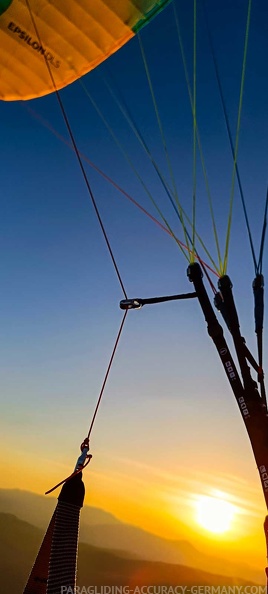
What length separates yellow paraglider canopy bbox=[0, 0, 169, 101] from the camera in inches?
256

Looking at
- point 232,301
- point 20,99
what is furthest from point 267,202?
point 20,99

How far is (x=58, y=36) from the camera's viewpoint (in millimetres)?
6789

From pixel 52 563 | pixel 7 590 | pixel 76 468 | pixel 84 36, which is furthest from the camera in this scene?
pixel 7 590

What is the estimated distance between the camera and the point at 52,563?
10.6 ft

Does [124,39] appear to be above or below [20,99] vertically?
above

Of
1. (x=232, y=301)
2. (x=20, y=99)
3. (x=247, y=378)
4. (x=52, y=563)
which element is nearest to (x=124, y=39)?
(x=20, y=99)

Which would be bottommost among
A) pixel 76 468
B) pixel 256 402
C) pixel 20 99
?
pixel 76 468

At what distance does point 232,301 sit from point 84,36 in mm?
4741

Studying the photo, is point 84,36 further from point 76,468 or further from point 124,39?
point 76,468

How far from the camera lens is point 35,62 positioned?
691 centimetres

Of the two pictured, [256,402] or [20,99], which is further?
[20,99]

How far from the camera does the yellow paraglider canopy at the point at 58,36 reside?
650 cm

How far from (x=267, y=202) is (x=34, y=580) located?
13.2 ft

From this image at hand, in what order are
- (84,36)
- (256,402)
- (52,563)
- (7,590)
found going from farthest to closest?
(7,590) < (84,36) < (256,402) < (52,563)
